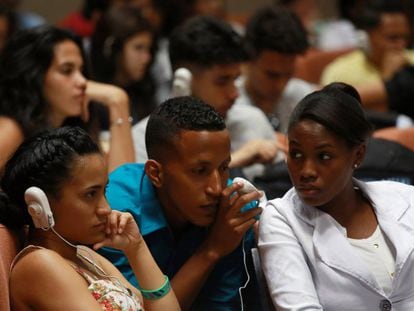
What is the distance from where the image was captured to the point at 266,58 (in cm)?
337

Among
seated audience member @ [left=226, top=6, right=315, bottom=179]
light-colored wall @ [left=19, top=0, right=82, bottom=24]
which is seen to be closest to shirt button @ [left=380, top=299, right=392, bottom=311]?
seated audience member @ [left=226, top=6, right=315, bottom=179]

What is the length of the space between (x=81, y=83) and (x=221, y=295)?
1.06 m

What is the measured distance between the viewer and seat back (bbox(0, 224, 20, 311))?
1670 mm

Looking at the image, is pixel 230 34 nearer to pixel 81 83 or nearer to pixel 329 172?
pixel 81 83

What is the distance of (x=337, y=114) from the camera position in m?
1.88

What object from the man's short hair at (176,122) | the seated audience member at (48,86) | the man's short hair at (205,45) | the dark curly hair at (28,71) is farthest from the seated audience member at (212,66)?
the man's short hair at (176,122)

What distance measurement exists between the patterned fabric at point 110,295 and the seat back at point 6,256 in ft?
0.45

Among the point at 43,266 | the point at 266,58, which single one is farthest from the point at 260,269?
the point at 266,58

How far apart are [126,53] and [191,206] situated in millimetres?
2059

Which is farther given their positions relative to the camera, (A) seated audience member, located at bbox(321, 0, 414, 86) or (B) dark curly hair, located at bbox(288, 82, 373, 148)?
(A) seated audience member, located at bbox(321, 0, 414, 86)

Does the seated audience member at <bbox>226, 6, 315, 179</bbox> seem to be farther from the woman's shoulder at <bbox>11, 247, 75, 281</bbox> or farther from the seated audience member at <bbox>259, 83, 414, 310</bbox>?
the woman's shoulder at <bbox>11, 247, 75, 281</bbox>

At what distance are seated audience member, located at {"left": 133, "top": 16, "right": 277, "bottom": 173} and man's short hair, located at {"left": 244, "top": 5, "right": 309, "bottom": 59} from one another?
360 millimetres

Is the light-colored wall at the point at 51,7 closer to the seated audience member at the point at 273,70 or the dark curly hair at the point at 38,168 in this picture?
the seated audience member at the point at 273,70

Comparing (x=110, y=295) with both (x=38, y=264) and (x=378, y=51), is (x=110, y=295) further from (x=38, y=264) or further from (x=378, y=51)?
(x=378, y=51)
